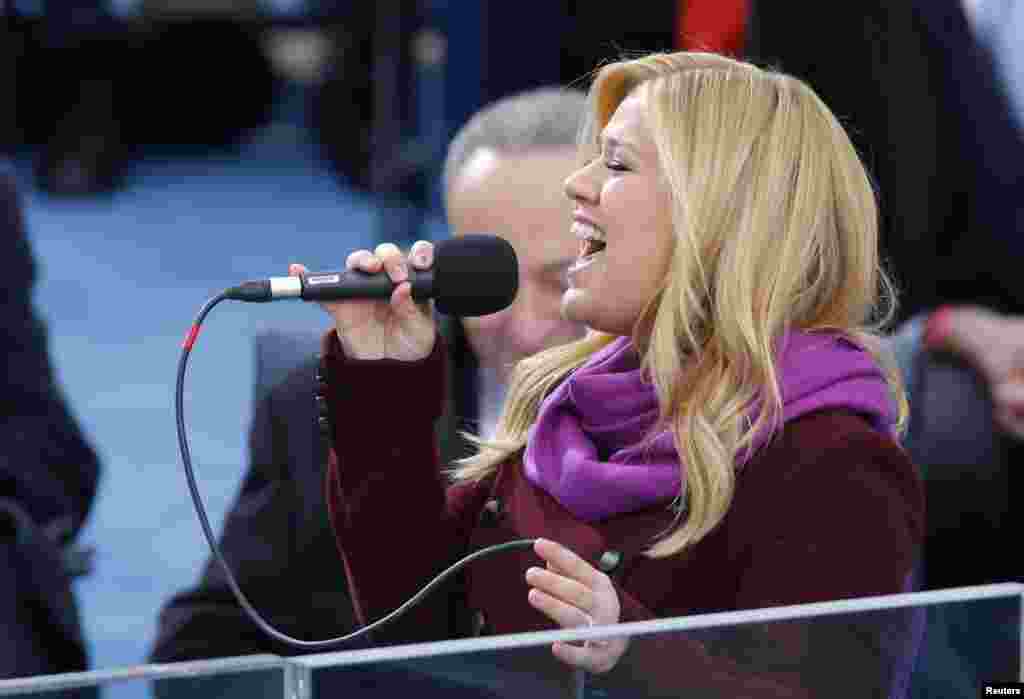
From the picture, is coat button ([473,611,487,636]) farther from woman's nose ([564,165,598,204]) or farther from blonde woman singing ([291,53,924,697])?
woman's nose ([564,165,598,204])

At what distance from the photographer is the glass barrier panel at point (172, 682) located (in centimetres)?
104

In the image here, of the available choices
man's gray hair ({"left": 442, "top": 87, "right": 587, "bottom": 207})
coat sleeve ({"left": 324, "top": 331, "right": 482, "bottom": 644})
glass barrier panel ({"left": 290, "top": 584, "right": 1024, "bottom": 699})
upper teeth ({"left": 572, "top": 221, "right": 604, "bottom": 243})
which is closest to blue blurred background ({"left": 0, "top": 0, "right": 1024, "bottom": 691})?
man's gray hair ({"left": 442, "top": 87, "right": 587, "bottom": 207})

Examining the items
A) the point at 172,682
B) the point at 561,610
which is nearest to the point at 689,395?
the point at 561,610

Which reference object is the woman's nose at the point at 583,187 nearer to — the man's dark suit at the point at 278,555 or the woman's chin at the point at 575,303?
the woman's chin at the point at 575,303

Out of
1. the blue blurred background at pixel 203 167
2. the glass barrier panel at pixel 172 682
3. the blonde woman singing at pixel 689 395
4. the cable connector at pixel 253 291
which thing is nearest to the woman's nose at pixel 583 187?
the blonde woman singing at pixel 689 395

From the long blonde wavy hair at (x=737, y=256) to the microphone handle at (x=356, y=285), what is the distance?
0.74 ft

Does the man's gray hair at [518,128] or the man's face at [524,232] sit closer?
the man's face at [524,232]

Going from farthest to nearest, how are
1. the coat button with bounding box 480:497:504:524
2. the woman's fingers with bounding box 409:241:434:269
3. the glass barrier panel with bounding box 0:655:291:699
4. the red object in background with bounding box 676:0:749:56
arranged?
the red object in background with bounding box 676:0:749:56 < the coat button with bounding box 480:497:504:524 < the woman's fingers with bounding box 409:241:434:269 < the glass barrier panel with bounding box 0:655:291:699

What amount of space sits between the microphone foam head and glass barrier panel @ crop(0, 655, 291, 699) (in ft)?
1.56

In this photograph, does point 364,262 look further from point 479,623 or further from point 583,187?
point 479,623

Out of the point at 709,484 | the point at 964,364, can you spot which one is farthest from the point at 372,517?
the point at 964,364

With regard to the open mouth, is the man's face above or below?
below

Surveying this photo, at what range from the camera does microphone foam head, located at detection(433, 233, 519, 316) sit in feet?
4.90

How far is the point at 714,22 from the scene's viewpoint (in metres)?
3.74
